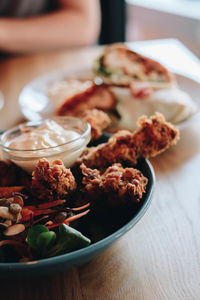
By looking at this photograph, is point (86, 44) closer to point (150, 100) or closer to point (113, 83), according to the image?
point (113, 83)

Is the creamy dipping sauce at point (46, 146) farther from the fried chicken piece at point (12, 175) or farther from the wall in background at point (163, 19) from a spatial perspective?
the wall in background at point (163, 19)

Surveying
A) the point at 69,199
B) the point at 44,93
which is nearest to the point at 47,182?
the point at 69,199

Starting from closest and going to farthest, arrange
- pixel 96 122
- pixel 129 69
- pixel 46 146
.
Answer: pixel 46 146 → pixel 96 122 → pixel 129 69

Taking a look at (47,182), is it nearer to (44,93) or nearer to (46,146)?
(46,146)

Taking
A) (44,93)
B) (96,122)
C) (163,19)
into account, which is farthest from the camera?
(163,19)

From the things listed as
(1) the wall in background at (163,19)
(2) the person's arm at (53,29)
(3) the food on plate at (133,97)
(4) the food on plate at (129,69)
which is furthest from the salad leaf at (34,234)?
(1) the wall in background at (163,19)

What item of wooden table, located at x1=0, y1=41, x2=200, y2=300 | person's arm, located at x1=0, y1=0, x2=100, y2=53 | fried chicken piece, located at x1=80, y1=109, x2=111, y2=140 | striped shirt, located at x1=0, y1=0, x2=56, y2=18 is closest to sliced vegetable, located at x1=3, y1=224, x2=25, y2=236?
wooden table, located at x1=0, y1=41, x2=200, y2=300
